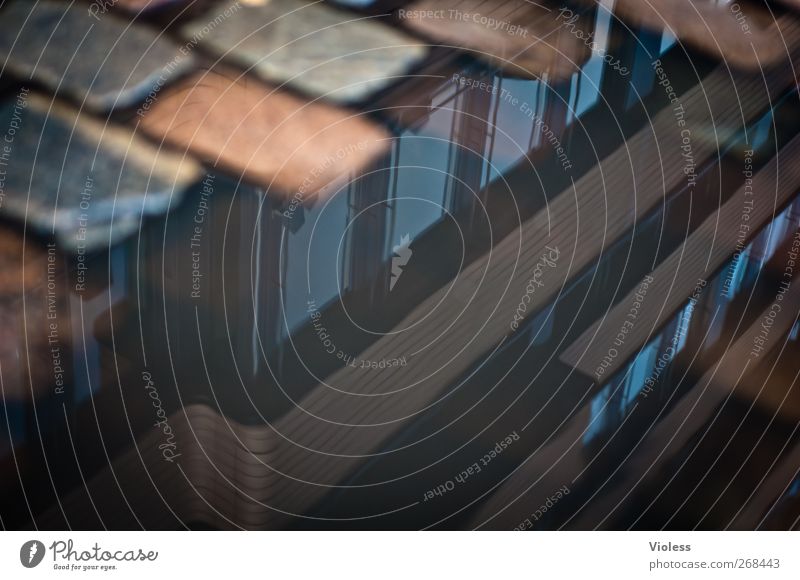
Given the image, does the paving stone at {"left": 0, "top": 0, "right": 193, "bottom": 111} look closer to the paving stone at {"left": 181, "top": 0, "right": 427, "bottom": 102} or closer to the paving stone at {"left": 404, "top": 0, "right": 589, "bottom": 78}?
the paving stone at {"left": 181, "top": 0, "right": 427, "bottom": 102}

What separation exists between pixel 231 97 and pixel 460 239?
10.6 inches

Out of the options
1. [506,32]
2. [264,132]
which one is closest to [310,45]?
[264,132]

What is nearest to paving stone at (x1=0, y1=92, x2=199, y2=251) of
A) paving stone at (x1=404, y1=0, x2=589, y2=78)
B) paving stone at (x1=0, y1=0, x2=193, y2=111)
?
paving stone at (x1=0, y1=0, x2=193, y2=111)

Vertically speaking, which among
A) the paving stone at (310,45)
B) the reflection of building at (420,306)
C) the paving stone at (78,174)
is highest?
the paving stone at (310,45)

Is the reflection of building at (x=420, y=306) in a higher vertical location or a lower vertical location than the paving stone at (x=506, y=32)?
lower

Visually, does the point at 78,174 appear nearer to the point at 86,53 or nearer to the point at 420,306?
the point at 86,53

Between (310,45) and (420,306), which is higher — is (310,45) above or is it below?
above

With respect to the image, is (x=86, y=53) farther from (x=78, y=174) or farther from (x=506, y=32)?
(x=506, y=32)

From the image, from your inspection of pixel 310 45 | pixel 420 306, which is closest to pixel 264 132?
pixel 310 45

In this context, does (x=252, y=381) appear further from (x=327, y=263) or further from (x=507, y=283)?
(x=507, y=283)

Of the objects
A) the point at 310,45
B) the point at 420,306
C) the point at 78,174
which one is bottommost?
the point at 420,306

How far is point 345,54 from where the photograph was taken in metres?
0.69

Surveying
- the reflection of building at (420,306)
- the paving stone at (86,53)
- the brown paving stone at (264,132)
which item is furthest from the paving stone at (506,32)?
the paving stone at (86,53)

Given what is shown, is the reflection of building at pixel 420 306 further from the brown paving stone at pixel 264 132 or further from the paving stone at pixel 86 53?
the paving stone at pixel 86 53
